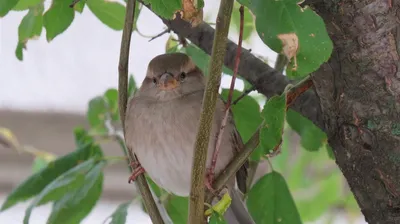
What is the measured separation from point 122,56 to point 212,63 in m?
0.18

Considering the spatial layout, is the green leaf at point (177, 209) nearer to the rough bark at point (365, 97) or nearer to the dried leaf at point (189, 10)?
the rough bark at point (365, 97)

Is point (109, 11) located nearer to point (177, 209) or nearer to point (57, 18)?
point (57, 18)

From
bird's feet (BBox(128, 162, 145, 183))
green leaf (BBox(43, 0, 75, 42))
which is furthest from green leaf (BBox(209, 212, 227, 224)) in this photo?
green leaf (BBox(43, 0, 75, 42))

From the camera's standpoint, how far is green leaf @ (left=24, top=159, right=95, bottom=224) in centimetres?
94

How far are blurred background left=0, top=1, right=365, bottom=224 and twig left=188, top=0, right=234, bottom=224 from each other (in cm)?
65

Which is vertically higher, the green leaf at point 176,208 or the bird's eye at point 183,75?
the bird's eye at point 183,75

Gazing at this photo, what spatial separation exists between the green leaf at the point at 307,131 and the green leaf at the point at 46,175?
0.28 meters

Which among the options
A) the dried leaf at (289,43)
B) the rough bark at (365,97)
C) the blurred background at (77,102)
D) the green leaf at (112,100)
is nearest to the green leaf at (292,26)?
the dried leaf at (289,43)

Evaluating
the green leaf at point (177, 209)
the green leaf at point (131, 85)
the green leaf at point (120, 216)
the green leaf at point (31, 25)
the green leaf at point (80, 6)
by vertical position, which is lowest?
the green leaf at point (177, 209)

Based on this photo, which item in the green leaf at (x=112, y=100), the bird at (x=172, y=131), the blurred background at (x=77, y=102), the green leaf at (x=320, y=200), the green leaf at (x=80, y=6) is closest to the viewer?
the green leaf at (x=80, y=6)

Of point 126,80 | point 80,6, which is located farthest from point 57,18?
point 126,80

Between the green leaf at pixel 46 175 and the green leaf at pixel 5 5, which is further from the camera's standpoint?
the green leaf at pixel 46 175

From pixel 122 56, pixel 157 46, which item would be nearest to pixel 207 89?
pixel 122 56

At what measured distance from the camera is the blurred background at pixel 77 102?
54.6 inches
